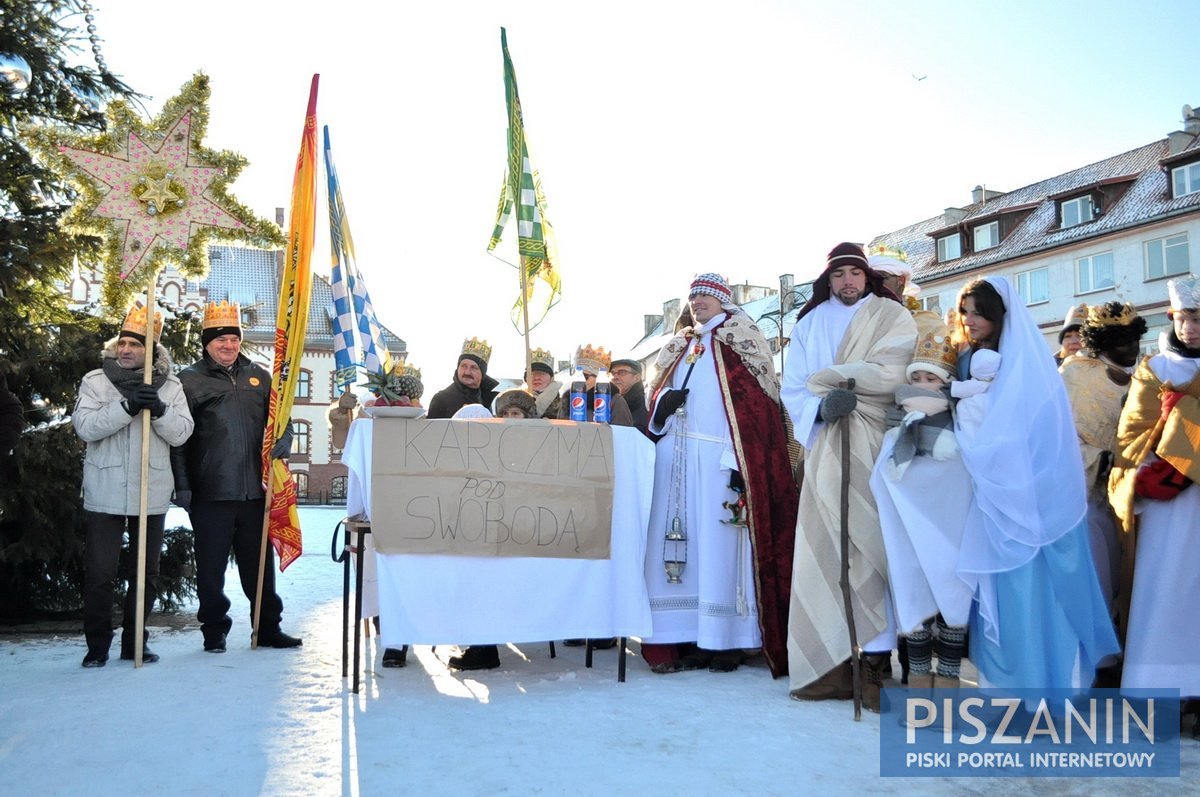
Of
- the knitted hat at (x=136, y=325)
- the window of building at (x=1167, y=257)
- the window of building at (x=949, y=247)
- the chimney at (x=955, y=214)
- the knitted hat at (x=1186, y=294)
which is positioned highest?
the chimney at (x=955, y=214)

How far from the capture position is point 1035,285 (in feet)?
121

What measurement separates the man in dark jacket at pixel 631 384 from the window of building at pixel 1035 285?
32.5 meters

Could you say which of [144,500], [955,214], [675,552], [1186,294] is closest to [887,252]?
[1186,294]

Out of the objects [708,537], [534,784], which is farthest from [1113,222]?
[534,784]

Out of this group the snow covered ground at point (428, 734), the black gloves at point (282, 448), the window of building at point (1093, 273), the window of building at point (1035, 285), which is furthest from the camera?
the window of building at point (1035, 285)

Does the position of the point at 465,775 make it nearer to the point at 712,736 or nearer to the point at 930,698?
the point at 712,736

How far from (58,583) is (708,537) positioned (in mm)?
4849

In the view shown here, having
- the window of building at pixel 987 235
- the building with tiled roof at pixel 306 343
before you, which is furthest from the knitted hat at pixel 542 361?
the building with tiled roof at pixel 306 343

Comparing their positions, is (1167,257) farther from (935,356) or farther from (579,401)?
(579,401)

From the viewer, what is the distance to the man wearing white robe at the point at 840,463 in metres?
4.72

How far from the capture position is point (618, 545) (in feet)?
17.2

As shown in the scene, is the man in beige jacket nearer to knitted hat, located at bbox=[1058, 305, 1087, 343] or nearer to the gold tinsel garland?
the gold tinsel garland

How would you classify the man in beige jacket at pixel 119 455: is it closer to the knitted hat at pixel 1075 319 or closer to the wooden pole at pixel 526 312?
the wooden pole at pixel 526 312

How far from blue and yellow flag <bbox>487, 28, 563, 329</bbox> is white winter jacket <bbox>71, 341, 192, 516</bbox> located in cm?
227
